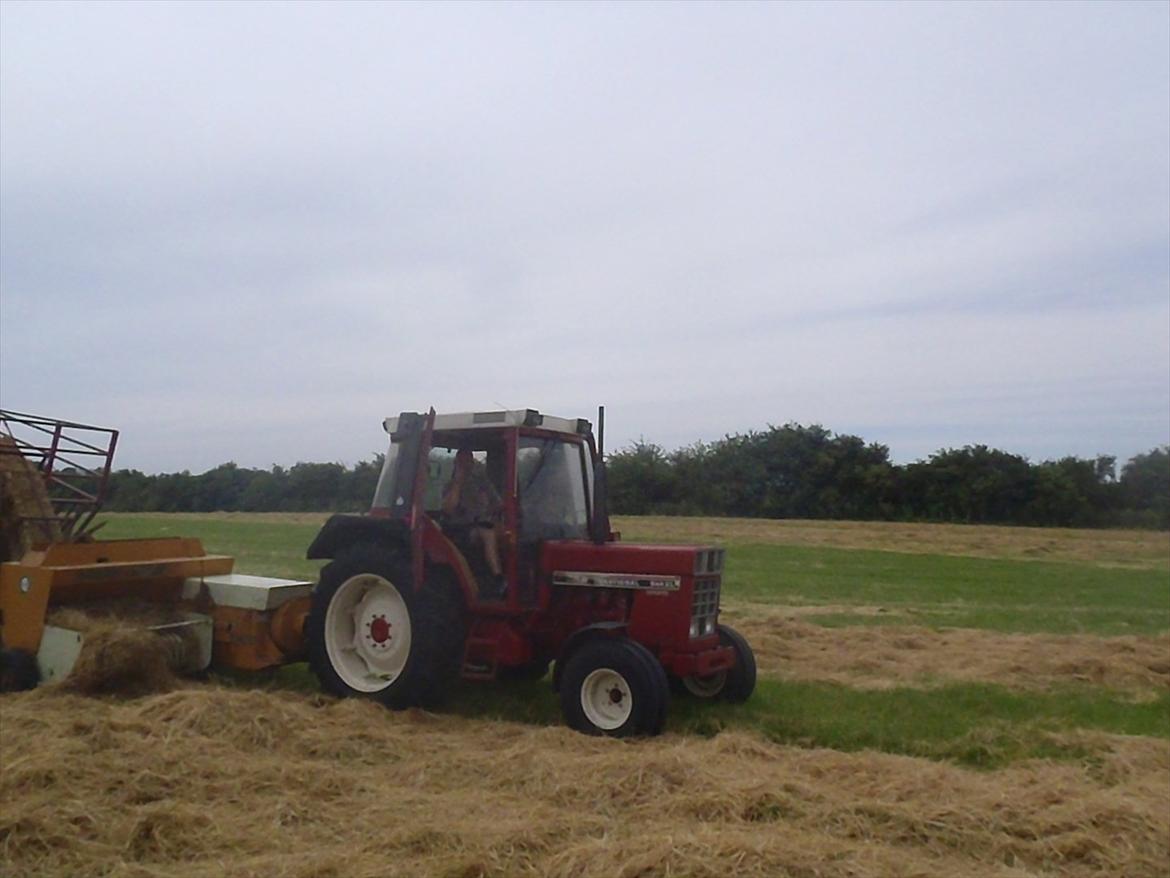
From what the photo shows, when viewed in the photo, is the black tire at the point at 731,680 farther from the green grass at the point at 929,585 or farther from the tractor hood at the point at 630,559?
the green grass at the point at 929,585

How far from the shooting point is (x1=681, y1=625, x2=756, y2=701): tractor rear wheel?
8328 mm

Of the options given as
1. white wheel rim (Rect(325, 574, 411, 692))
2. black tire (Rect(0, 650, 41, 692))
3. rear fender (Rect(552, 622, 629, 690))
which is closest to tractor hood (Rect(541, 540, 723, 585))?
rear fender (Rect(552, 622, 629, 690))

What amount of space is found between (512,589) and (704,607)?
1273 mm

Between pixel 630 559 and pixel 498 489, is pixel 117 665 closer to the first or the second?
pixel 498 489

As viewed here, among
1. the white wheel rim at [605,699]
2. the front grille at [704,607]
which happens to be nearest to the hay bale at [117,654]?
the white wheel rim at [605,699]

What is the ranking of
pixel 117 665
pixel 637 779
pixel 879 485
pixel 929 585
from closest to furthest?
pixel 637 779, pixel 117 665, pixel 929 585, pixel 879 485

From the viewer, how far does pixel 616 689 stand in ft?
24.3

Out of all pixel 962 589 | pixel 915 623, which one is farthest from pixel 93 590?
pixel 962 589

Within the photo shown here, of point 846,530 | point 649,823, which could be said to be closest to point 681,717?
point 649,823

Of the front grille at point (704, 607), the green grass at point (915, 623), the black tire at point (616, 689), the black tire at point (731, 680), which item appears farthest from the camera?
the black tire at point (731, 680)

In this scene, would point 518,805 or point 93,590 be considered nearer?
point 518,805

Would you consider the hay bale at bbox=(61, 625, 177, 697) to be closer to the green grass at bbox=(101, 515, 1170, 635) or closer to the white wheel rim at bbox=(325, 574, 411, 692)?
the white wheel rim at bbox=(325, 574, 411, 692)

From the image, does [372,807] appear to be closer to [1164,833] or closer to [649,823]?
[649,823]

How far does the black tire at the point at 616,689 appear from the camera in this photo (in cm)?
711
